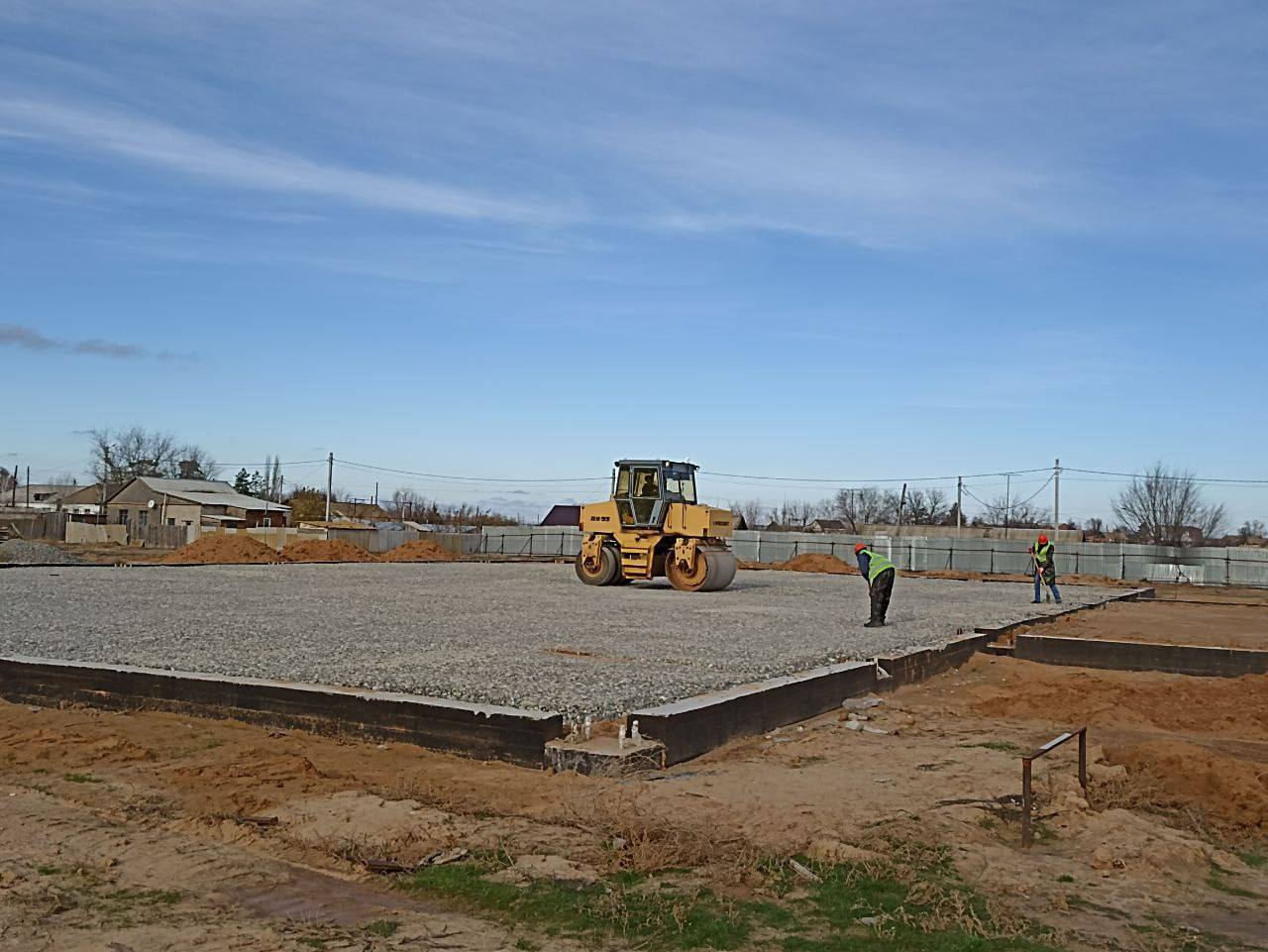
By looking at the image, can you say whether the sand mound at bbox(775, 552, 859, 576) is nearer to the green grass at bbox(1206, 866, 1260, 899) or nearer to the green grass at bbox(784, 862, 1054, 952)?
the green grass at bbox(1206, 866, 1260, 899)

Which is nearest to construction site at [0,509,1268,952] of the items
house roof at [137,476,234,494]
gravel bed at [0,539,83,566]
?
gravel bed at [0,539,83,566]

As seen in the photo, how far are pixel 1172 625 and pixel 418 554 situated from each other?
93.7ft

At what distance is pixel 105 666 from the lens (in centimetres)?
1051

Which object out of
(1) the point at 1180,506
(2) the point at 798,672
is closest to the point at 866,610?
(2) the point at 798,672

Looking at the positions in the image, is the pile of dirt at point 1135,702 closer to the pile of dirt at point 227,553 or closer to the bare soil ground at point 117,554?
the pile of dirt at point 227,553

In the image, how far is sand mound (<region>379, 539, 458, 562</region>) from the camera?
1645 inches

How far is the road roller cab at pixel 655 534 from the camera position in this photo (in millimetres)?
25500

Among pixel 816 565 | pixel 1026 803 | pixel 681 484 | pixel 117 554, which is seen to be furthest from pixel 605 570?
pixel 117 554

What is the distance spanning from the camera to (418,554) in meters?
43.6

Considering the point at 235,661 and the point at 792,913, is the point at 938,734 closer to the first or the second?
the point at 792,913

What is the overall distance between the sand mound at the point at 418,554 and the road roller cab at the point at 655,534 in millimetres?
15556

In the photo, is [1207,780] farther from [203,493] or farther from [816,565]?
[203,493]

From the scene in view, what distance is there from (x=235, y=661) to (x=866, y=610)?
1247 centimetres

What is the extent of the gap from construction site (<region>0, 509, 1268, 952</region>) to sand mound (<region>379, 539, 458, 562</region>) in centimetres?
2568
